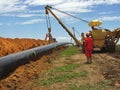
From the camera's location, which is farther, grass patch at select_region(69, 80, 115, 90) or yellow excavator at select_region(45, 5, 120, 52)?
yellow excavator at select_region(45, 5, 120, 52)

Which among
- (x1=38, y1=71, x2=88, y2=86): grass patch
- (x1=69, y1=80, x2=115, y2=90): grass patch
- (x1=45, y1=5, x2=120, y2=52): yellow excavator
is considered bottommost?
(x1=45, y1=5, x2=120, y2=52): yellow excavator

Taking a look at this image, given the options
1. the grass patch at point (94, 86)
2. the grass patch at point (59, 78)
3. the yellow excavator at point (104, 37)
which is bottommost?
the yellow excavator at point (104, 37)

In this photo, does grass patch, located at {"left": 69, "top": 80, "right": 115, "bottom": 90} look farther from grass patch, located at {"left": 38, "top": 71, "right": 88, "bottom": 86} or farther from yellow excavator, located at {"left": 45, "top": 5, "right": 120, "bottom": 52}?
yellow excavator, located at {"left": 45, "top": 5, "right": 120, "bottom": 52}

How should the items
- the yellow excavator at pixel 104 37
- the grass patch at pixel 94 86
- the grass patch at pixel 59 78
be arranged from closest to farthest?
the grass patch at pixel 94 86
the grass patch at pixel 59 78
the yellow excavator at pixel 104 37

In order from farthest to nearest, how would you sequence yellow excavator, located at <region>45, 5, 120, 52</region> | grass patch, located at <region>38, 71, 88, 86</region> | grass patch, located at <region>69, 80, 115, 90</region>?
1. yellow excavator, located at <region>45, 5, 120, 52</region>
2. grass patch, located at <region>38, 71, 88, 86</region>
3. grass patch, located at <region>69, 80, 115, 90</region>

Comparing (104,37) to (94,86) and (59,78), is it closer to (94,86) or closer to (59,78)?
(59,78)

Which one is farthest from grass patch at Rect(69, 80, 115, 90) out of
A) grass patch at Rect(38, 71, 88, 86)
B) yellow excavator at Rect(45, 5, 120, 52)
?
yellow excavator at Rect(45, 5, 120, 52)

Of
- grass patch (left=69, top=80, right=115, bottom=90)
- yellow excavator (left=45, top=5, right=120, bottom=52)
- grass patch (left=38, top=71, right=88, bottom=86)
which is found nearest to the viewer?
grass patch (left=69, top=80, right=115, bottom=90)

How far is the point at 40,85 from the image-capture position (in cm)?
1253

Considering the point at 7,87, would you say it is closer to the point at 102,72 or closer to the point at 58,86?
the point at 58,86

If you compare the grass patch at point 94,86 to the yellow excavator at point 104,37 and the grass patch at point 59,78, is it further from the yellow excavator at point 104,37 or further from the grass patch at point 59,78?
the yellow excavator at point 104,37

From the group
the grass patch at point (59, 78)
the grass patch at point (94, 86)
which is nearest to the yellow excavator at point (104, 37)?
the grass patch at point (59, 78)

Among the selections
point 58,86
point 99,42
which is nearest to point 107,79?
point 58,86

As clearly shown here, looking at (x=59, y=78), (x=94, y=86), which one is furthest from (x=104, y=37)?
(x=94, y=86)
